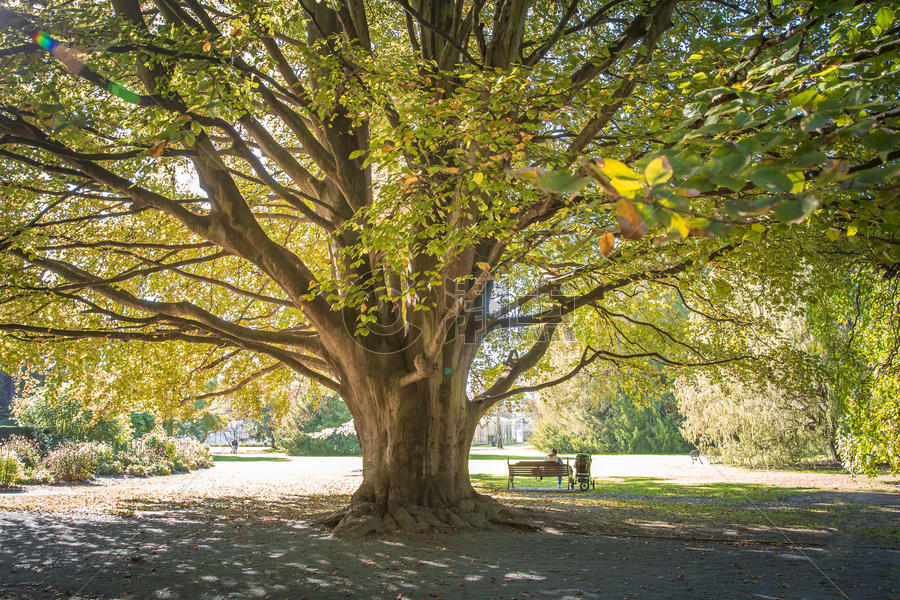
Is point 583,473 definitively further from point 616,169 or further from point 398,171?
point 616,169

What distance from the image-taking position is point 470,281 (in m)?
8.73

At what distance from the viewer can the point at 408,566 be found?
6871 mm

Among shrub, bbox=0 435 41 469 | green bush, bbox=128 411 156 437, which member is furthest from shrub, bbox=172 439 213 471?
shrub, bbox=0 435 41 469

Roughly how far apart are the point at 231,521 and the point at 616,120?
963cm

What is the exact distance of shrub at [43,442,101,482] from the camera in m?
18.4

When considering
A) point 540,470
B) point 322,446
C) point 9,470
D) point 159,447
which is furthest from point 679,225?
point 322,446

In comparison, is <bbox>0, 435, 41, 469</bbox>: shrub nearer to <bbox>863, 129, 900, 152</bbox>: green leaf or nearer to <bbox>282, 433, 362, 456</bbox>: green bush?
<bbox>863, 129, 900, 152</bbox>: green leaf

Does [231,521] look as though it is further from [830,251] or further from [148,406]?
[830,251]

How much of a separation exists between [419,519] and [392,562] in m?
1.95

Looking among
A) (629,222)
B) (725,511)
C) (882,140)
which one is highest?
(882,140)

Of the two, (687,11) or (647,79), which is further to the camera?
(687,11)

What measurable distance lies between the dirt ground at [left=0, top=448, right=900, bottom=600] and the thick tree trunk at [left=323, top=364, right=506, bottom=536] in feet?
1.80

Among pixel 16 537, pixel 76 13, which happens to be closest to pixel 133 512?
pixel 16 537

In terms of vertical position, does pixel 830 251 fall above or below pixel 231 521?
above
